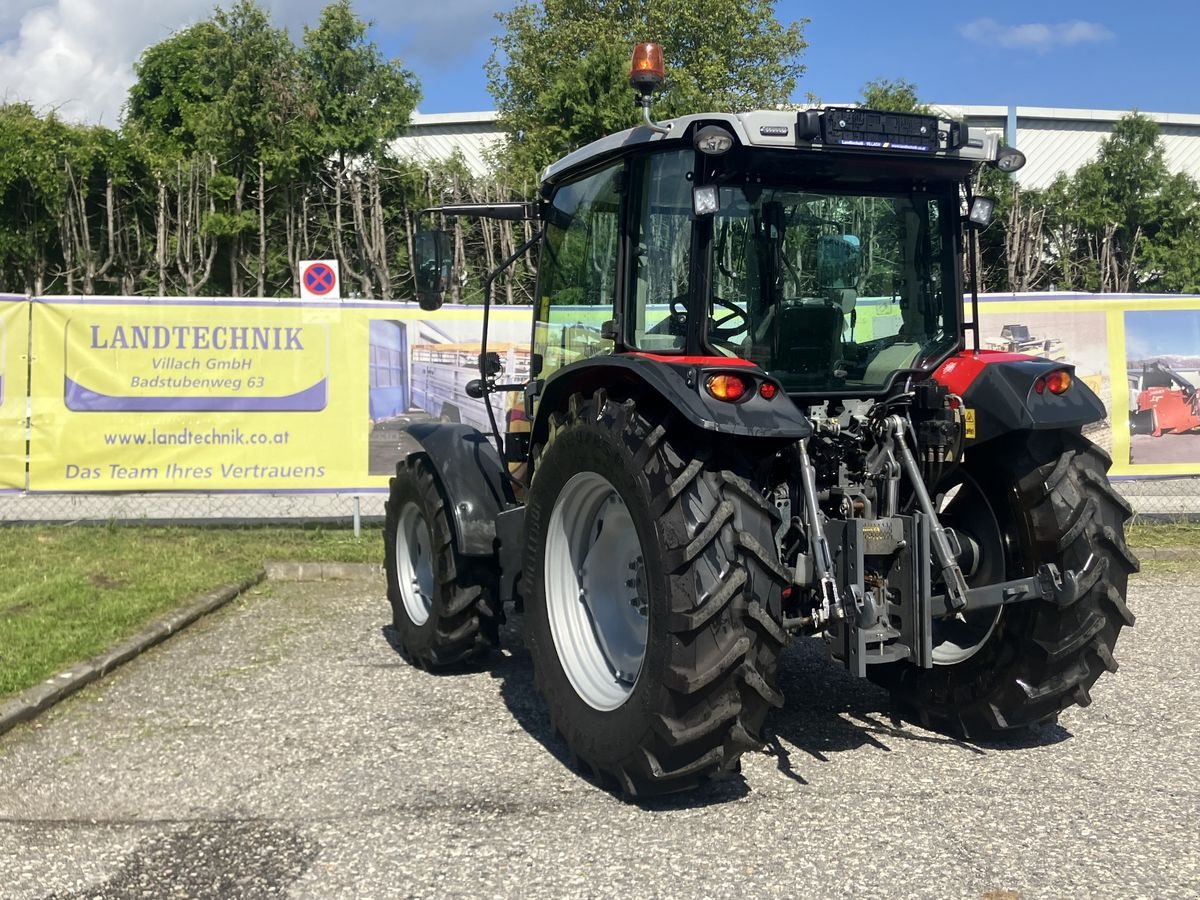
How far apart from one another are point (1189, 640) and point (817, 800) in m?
3.67

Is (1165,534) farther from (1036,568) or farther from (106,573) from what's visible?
(106,573)

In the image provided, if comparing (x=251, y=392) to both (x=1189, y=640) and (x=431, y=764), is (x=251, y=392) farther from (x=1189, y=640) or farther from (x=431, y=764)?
(x=1189, y=640)

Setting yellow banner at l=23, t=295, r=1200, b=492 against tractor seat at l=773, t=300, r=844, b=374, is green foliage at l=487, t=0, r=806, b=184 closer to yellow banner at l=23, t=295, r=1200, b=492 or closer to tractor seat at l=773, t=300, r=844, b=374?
yellow banner at l=23, t=295, r=1200, b=492

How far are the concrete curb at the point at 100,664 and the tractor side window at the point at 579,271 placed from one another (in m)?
2.65

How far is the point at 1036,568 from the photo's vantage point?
4.35m

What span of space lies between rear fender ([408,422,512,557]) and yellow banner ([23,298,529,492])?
3.76 m

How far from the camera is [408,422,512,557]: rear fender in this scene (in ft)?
17.8

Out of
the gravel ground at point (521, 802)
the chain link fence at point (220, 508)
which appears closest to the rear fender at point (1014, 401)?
the gravel ground at point (521, 802)

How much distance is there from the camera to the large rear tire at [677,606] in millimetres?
3646

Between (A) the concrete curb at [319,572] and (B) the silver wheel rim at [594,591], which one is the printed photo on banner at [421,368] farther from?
(B) the silver wheel rim at [594,591]

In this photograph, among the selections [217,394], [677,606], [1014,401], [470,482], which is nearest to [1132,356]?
[1014,401]

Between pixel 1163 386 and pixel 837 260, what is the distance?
693 centimetres

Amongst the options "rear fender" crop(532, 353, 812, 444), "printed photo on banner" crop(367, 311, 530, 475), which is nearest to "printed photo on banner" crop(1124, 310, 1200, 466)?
"printed photo on banner" crop(367, 311, 530, 475)

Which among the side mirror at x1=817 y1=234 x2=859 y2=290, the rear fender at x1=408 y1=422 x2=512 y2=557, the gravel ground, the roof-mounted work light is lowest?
the gravel ground
